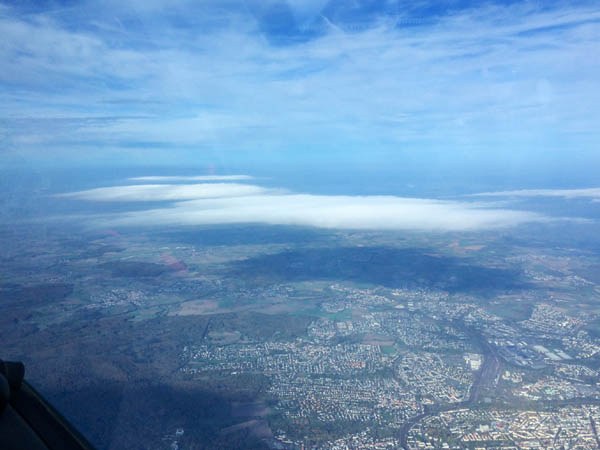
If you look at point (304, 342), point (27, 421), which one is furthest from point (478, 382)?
point (27, 421)

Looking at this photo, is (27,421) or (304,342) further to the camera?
(304,342)

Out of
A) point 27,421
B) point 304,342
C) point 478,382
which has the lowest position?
point 478,382

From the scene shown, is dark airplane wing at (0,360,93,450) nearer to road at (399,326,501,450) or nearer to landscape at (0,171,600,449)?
landscape at (0,171,600,449)

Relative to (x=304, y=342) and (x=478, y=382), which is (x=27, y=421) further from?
(x=304, y=342)

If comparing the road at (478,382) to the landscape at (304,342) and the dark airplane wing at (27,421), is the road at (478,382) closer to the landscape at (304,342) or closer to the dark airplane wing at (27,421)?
the landscape at (304,342)

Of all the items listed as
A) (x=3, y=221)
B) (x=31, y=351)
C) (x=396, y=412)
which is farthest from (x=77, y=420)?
(x=3, y=221)

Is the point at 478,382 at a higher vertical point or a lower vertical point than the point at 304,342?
lower

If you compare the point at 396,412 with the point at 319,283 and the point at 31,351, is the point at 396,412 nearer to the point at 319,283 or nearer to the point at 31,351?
the point at 31,351

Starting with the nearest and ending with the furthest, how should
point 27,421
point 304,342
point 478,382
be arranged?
point 27,421, point 478,382, point 304,342

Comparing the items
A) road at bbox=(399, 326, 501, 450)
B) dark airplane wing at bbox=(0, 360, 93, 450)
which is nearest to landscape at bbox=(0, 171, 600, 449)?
road at bbox=(399, 326, 501, 450)
